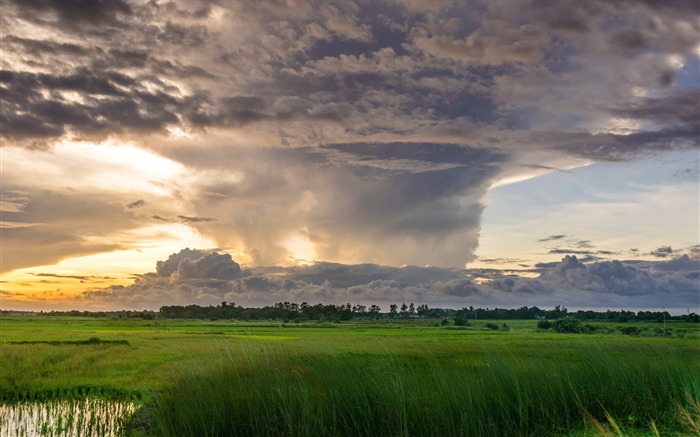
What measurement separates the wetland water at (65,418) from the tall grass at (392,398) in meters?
3.07

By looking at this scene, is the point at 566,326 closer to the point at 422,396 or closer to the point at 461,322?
the point at 461,322

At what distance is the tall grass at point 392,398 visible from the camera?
9.42m

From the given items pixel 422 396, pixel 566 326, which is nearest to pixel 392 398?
pixel 422 396

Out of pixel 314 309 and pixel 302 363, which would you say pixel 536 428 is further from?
pixel 314 309

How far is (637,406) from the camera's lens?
11539 mm

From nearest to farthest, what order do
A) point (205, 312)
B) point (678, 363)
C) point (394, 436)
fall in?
point (394, 436) → point (678, 363) → point (205, 312)

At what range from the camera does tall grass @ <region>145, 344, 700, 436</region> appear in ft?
30.9

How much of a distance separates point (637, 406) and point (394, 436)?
5.68 m

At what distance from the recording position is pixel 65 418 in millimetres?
14523

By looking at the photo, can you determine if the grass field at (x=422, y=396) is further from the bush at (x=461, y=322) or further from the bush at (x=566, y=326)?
the bush at (x=461, y=322)

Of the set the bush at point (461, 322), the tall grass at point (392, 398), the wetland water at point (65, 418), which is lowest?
the wetland water at point (65, 418)

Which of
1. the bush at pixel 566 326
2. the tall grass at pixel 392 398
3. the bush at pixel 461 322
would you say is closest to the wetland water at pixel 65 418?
the tall grass at pixel 392 398

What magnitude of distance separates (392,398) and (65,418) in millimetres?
9856

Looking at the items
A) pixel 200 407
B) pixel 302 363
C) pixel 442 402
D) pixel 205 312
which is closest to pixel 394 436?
pixel 442 402
